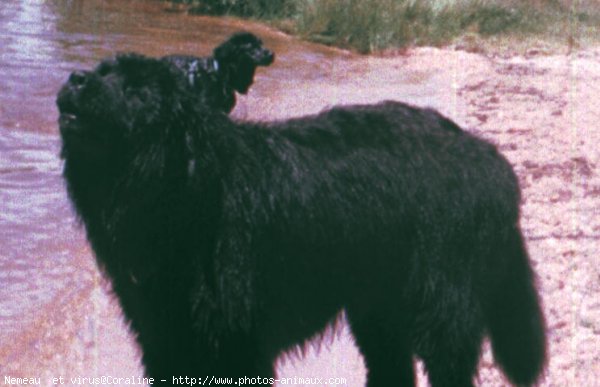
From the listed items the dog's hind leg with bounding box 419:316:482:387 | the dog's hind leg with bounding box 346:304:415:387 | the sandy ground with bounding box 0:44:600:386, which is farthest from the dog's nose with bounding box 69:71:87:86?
the dog's hind leg with bounding box 419:316:482:387

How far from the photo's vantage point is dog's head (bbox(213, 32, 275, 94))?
21.4 ft

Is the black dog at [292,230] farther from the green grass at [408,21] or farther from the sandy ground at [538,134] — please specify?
the green grass at [408,21]

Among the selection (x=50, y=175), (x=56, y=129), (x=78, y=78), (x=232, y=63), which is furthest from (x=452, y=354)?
(x=56, y=129)

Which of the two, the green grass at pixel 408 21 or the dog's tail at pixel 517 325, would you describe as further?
the green grass at pixel 408 21

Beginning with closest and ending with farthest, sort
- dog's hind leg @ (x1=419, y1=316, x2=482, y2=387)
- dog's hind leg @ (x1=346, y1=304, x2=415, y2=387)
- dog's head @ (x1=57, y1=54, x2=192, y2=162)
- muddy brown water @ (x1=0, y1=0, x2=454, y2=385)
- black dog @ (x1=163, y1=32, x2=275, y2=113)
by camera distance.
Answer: dog's head @ (x1=57, y1=54, x2=192, y2=162) < dog's hind leg @ (x1=419, y1=316, x2=482, y2=387) < dog's hind leg @ (x1=346, y1=304, x2=415, y2=387) < muddy brown water @ (x1=0, y1=0, x2=454, y2=385) < black dog @ (x1=163, y1=32, x2=275, y2=113)

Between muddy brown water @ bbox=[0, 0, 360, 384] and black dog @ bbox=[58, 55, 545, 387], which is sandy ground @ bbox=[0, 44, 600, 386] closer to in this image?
muddy brown water @ bbox=[0, 0, 360, 384]

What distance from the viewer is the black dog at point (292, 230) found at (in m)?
3.57

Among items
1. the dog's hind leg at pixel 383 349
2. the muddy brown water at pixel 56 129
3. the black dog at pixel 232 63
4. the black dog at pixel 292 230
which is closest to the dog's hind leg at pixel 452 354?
the black dog at pixel 292 230

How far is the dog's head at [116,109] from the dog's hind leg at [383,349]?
143 cm

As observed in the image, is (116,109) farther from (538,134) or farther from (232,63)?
(538,134)

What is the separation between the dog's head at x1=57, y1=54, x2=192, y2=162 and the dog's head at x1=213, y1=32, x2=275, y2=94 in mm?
2886

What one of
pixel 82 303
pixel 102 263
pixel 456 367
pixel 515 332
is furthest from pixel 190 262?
pixel 82 303

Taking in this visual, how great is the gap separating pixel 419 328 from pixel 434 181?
0.61 metres

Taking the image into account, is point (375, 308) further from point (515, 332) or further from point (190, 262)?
point (190, 262)
